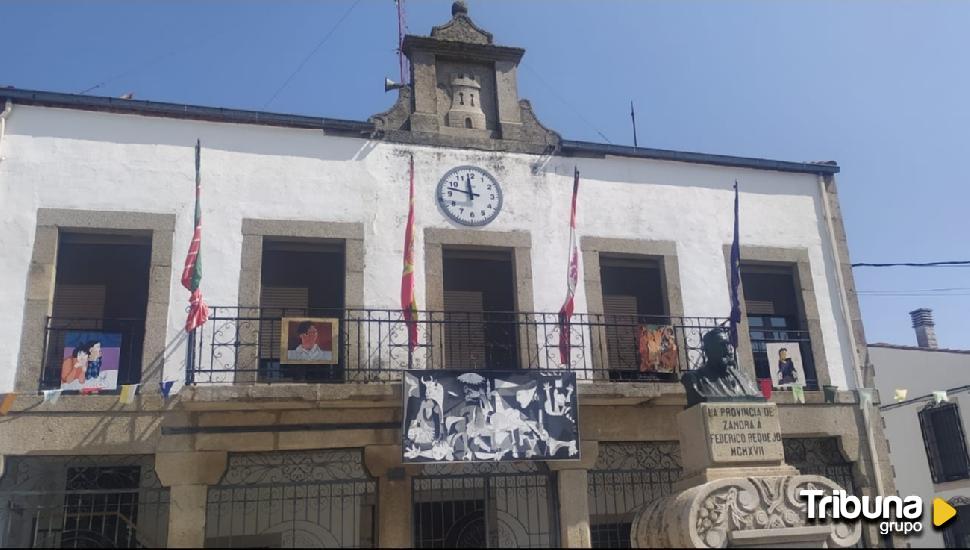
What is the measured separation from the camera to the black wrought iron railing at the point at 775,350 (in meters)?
11.4

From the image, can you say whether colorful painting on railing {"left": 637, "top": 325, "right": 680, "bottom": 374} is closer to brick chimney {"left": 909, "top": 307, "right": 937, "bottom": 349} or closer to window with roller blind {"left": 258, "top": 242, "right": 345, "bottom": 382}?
window with roller blind {"left": 258, "top": 242, "right": 345, "bottom": 382}

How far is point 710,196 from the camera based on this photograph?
1208cm

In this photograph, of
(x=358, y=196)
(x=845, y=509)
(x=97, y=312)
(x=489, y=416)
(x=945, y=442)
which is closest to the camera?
(x=845, y=509)

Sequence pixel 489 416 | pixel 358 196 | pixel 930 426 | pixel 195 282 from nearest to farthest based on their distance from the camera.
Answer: pixel 195 282, pixel 489 416, pixel 358 196, pixel 930 426

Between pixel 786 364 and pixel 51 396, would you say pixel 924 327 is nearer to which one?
pixel 786 364

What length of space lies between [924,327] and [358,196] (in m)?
18.0

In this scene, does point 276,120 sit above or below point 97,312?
above

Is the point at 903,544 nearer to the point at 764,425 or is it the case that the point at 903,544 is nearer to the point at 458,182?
the point at 764,425

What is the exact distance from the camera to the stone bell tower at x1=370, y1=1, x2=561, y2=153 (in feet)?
36.9

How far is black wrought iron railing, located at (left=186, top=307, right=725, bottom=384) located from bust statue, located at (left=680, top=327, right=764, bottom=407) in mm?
2048

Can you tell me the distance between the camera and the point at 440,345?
33.9 feet

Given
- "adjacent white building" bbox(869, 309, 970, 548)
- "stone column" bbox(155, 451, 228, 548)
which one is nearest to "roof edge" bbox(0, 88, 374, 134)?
"stone column" bbox(155, 451, 228, 548)

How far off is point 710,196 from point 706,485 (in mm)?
5998

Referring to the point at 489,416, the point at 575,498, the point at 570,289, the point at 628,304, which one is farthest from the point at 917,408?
the point at 489,416
